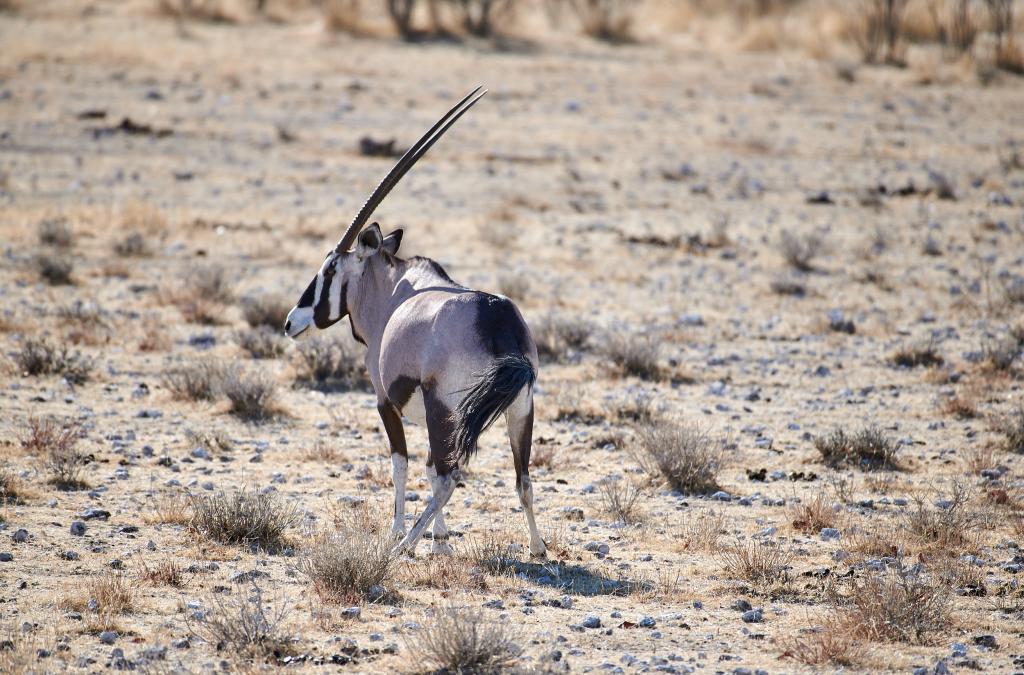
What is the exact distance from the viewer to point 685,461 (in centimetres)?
863

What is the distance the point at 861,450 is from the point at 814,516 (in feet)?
5.03

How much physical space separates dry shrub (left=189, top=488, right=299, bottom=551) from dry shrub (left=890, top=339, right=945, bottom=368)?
7005 mm

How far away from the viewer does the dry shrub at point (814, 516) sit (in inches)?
309

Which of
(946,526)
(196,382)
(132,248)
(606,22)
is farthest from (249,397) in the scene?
(606,22)

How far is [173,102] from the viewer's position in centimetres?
2545

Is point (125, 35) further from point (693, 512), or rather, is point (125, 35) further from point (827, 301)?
point (693, 512)

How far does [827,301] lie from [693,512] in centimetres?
685

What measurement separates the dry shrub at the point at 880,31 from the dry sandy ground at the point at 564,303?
1963 millimetres

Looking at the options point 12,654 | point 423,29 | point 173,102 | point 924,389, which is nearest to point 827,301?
point 924,389

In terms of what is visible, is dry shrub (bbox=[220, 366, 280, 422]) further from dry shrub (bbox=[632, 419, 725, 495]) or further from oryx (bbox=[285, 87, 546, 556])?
dry shrub (bbox=[632, 419, 725, 495])

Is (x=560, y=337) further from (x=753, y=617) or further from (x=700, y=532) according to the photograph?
(x=753, y=617)

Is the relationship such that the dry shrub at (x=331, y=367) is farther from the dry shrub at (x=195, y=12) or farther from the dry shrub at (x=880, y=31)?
the dry shrub at (x=195, y=12)

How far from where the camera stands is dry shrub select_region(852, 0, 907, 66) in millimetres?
32594

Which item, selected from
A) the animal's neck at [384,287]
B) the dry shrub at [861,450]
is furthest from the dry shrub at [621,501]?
the animal's neck at [384,287]
